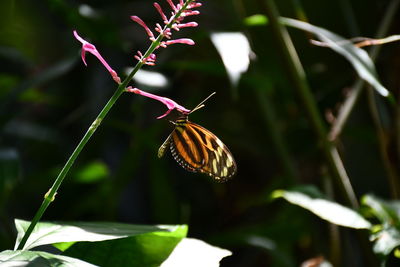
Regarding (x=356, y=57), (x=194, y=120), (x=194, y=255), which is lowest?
(x=194, y=120)

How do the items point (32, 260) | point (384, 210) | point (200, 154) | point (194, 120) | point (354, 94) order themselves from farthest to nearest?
point (194, 120) → point (354, 94) → point (384, 210) → point (200, 154) → point (32, 260)

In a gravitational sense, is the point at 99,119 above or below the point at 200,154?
above

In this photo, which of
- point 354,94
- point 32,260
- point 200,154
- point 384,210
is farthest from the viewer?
point 354,94

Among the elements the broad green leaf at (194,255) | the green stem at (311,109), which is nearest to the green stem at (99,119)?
the broad green leaf at (194,255)

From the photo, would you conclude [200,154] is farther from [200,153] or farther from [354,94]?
[354,94]

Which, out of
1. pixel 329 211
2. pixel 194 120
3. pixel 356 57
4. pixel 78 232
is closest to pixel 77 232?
pixel 78 232

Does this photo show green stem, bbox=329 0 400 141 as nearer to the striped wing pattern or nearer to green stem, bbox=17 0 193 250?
the striped wing pattern

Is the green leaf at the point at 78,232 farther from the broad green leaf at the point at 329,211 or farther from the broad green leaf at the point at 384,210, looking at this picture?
the broad green leaf at the point at 384,210

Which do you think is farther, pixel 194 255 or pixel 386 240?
pixel 386 240
